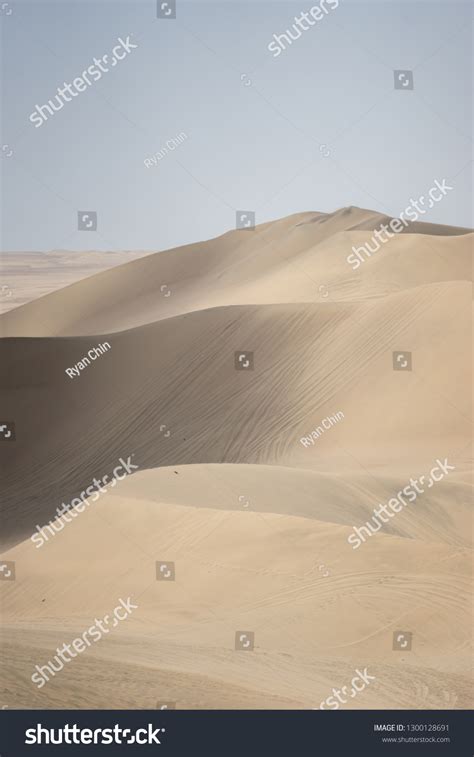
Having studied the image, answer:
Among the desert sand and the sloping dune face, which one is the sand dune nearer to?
the sloping dune face

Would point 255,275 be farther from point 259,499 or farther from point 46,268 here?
point 46,268

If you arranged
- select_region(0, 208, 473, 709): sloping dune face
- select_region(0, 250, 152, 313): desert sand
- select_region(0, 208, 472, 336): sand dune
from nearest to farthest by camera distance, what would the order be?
1. select_region(0, 208, 473, 709): sloping dune face
2. select_region(0, 208, 472, 336): sand dune
3. select_region(0, 250, 152, 313): desert sand

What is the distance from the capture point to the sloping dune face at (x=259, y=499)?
10.7m

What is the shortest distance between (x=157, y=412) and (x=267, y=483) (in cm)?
983

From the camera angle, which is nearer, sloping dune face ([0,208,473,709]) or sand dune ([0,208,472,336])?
sloping dune face ([0,208,473,709])

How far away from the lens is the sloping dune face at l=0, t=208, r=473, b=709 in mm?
10688

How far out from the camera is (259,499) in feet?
50.6

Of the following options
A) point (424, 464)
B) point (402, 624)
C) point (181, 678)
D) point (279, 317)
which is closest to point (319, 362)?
point (279, 317)

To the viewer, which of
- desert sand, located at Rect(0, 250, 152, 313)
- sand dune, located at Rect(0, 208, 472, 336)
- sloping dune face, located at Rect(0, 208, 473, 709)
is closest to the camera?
sloping dune face, located at Rect(0, 208, 473, 709)

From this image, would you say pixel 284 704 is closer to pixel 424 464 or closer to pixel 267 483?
pixel 267 483

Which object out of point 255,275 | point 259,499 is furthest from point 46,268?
point 259,499

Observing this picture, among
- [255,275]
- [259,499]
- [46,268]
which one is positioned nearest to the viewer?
[259,499]

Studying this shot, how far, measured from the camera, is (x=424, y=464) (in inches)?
810

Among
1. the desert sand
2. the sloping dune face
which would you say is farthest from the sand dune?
the desert sand
